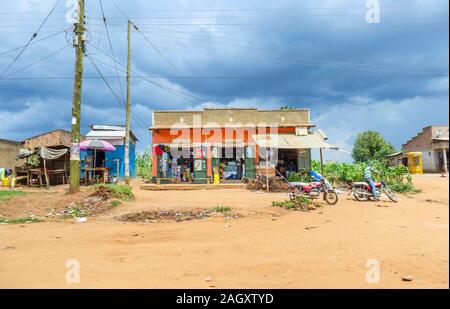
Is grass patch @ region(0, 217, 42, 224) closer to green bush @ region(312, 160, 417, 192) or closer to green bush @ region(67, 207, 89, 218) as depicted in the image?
green bush @ region(67, 207, 89, 218)

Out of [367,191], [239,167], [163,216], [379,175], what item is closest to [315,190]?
[367,191]

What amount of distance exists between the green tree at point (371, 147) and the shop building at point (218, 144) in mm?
27634

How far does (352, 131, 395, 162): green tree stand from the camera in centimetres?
4599

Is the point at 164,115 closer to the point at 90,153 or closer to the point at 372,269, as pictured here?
the point at 90,153

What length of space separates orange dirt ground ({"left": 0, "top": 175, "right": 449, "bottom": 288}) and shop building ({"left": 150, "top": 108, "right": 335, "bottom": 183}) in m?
13.2

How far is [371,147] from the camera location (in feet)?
155

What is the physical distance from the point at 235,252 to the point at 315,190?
8.07m

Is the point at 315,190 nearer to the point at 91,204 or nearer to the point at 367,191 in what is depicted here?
the point at 367,191

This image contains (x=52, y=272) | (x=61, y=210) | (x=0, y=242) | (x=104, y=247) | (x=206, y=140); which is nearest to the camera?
(x=52, y=272)

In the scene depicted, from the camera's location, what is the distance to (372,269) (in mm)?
3797

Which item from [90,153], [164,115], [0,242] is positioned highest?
[164,115]

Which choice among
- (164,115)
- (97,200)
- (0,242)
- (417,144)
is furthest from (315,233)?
(417,144)
